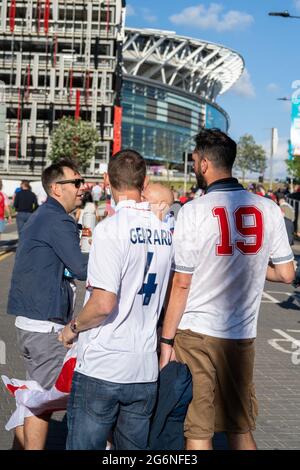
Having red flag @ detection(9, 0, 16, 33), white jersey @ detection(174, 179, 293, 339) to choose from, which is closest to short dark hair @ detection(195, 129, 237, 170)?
white jersey @ detection(174, 179, 293, 339)

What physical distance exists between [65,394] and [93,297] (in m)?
0.96

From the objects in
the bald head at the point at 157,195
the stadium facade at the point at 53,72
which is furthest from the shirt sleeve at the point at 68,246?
the stadium facade at the point at 53,72

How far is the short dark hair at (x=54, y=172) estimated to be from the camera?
15.2 ft

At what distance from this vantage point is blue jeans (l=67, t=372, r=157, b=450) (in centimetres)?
332

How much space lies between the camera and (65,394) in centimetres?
407

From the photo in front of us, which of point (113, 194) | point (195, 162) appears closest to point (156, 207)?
point (195, 162)

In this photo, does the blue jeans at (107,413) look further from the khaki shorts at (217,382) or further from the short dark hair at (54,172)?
the short dark hair at (54,172)

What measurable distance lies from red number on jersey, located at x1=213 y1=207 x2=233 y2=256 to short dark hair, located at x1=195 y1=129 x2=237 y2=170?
261mm

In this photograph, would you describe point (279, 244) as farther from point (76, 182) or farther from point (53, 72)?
point (53, 72)

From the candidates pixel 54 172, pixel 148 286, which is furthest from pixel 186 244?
pixel 54 172

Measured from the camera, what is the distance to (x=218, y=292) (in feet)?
13.0

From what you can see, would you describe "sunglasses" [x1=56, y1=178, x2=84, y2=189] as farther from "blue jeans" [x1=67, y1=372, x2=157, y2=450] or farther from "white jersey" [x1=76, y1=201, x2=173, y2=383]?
"blue jeans" [x1=67, y1=372, x2=157, y2=450]

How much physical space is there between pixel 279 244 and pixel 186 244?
2.02ft

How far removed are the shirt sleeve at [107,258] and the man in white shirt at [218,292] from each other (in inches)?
25.1
